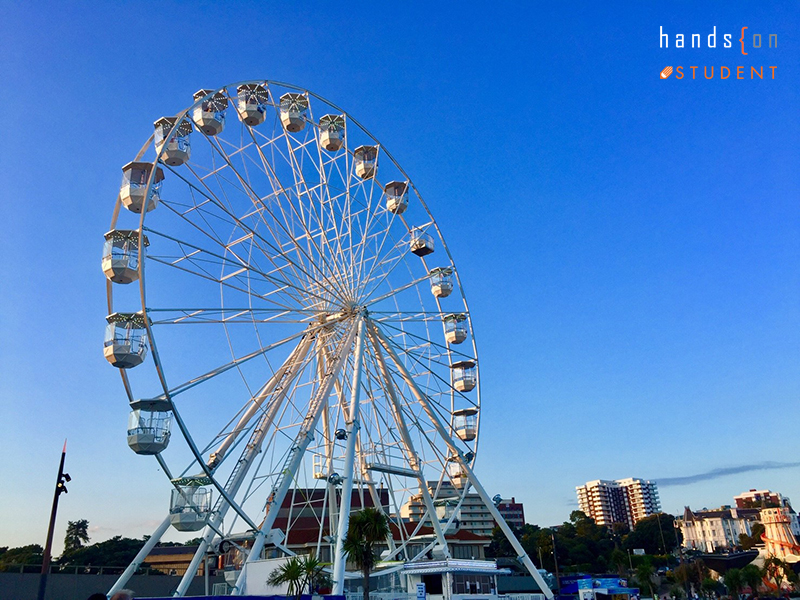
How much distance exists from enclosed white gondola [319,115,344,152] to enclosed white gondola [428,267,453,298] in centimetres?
831

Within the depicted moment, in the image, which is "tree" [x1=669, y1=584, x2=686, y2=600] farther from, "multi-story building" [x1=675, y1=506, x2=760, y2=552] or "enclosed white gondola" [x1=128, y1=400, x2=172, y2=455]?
"multi-story building" [x1=675, y1=506, x2=760, y2=552]

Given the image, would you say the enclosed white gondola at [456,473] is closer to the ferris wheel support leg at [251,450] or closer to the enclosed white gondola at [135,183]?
the ferris wheel support leg at [251,450]

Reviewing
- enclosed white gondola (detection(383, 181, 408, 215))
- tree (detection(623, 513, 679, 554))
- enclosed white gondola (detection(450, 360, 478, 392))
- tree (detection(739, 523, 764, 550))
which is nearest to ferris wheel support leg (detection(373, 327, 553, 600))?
enclosed white gondola (detection(450, 360, 478, 392))

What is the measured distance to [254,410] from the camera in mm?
29562

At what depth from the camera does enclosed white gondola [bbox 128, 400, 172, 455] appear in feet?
80.0

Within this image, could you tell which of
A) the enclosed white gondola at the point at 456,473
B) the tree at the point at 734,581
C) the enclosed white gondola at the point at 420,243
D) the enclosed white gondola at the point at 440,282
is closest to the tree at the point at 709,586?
the tree at the point at 734,581

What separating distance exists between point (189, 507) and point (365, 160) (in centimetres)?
1890

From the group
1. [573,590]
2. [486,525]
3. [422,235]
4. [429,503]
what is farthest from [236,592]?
[486,525]

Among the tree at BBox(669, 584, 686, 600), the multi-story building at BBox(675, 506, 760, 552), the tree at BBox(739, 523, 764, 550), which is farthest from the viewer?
the multi-story building at BBox(675, 506, 760, 552)

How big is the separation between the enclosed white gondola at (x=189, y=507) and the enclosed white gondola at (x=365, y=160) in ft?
57.7

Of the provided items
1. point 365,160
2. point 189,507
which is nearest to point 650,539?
point 365,160

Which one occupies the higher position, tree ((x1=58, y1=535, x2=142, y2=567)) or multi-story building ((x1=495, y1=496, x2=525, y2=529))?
multi-story building ((x1=495, y1=496, x2=525, y2=529))

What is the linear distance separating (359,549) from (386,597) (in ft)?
Answer: 12.2

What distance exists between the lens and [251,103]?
31312 millimetres
